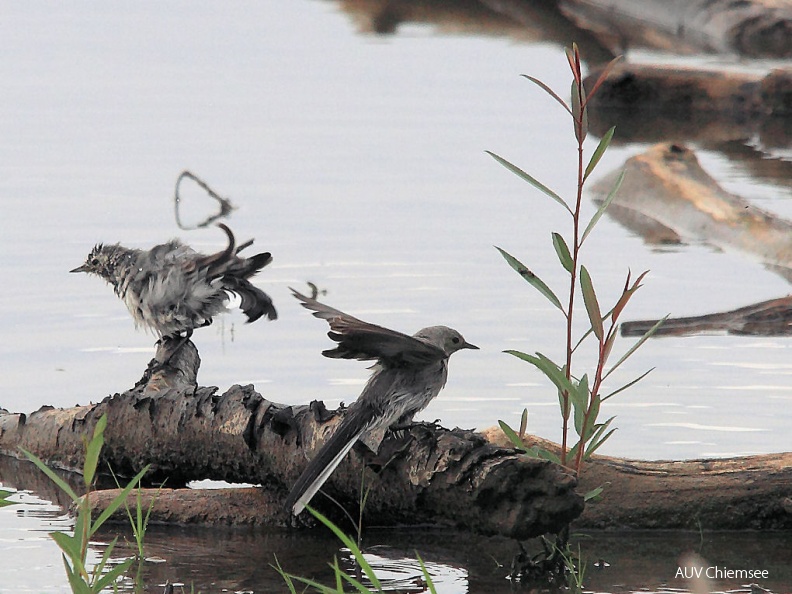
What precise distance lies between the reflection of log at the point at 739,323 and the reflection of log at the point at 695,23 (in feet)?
38.7

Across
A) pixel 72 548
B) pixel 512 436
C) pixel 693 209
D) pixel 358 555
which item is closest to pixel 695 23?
pixel 693 209

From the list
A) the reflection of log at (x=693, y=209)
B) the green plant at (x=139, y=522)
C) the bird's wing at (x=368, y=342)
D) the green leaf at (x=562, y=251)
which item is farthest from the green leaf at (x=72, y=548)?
the reflection of log at (x=693, y=209)

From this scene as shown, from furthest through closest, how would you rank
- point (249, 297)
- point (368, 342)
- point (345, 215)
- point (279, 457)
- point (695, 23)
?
point (695, 23)
point (345, 215)
point (249, 297)
point (279, 457)
point (368, 342)

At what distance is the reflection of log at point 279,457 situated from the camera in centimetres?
574

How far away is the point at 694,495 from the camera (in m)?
6.36

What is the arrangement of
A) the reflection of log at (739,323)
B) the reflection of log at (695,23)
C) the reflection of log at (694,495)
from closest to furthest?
the reflection of log at (694,495)
the reflection of log at (739,323)
the reflection of log at (695,23)

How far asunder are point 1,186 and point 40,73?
23.2 ft

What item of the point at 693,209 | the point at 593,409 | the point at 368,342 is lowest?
the point at 593,409

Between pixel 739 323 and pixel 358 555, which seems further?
pixel 739 323

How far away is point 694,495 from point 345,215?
687 cm

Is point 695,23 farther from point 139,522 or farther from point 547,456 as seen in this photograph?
point 139,522

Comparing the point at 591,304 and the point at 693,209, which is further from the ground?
the point at 693,209

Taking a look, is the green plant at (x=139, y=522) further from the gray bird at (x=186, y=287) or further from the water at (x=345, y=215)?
the gray bird at (x=186, y=287)

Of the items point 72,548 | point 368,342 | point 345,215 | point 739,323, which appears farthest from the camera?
point 345,215
